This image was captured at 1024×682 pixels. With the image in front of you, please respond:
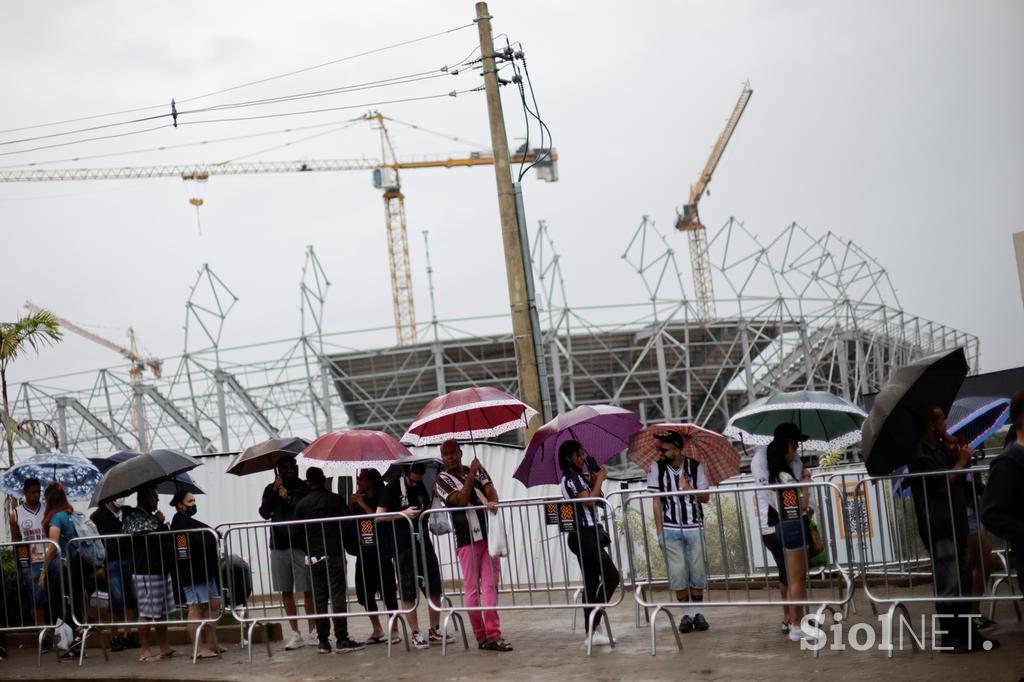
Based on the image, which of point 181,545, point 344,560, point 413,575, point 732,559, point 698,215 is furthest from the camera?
point 698,215

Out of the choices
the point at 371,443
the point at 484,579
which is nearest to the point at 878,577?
the point at 484,579

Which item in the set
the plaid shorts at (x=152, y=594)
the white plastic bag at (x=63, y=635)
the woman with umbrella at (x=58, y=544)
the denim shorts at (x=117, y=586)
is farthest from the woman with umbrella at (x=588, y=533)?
the white plastic bag at (x=63, y=635)

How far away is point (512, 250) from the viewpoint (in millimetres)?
12492

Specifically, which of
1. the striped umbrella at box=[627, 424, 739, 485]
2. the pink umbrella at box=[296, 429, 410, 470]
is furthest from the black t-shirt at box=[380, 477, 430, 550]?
the striped umbrella at box=[627, 424, 739, 485]

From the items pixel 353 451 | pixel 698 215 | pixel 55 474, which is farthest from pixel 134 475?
pixel 698 215

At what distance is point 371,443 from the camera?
10133mm

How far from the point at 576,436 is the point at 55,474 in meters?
6.18

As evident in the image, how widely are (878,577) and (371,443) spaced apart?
5.27 meters

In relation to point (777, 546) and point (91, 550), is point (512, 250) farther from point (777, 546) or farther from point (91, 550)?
point (91, 550)

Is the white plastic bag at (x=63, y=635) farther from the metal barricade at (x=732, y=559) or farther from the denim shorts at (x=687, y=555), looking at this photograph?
the denim shorts at (x=687, y=555)

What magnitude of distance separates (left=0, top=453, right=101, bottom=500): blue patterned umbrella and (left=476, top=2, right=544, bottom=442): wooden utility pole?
203 inches

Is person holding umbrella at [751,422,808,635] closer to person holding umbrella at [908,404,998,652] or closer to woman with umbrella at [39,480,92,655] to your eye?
person holding umbrella at [908,404,998,652]

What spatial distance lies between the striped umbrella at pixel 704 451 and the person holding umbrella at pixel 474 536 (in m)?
1.60

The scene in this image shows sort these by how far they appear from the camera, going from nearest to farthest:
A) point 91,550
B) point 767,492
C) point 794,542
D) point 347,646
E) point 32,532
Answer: point 794,542
point 767,492
point 347,646
point 91,550
point 32,532
